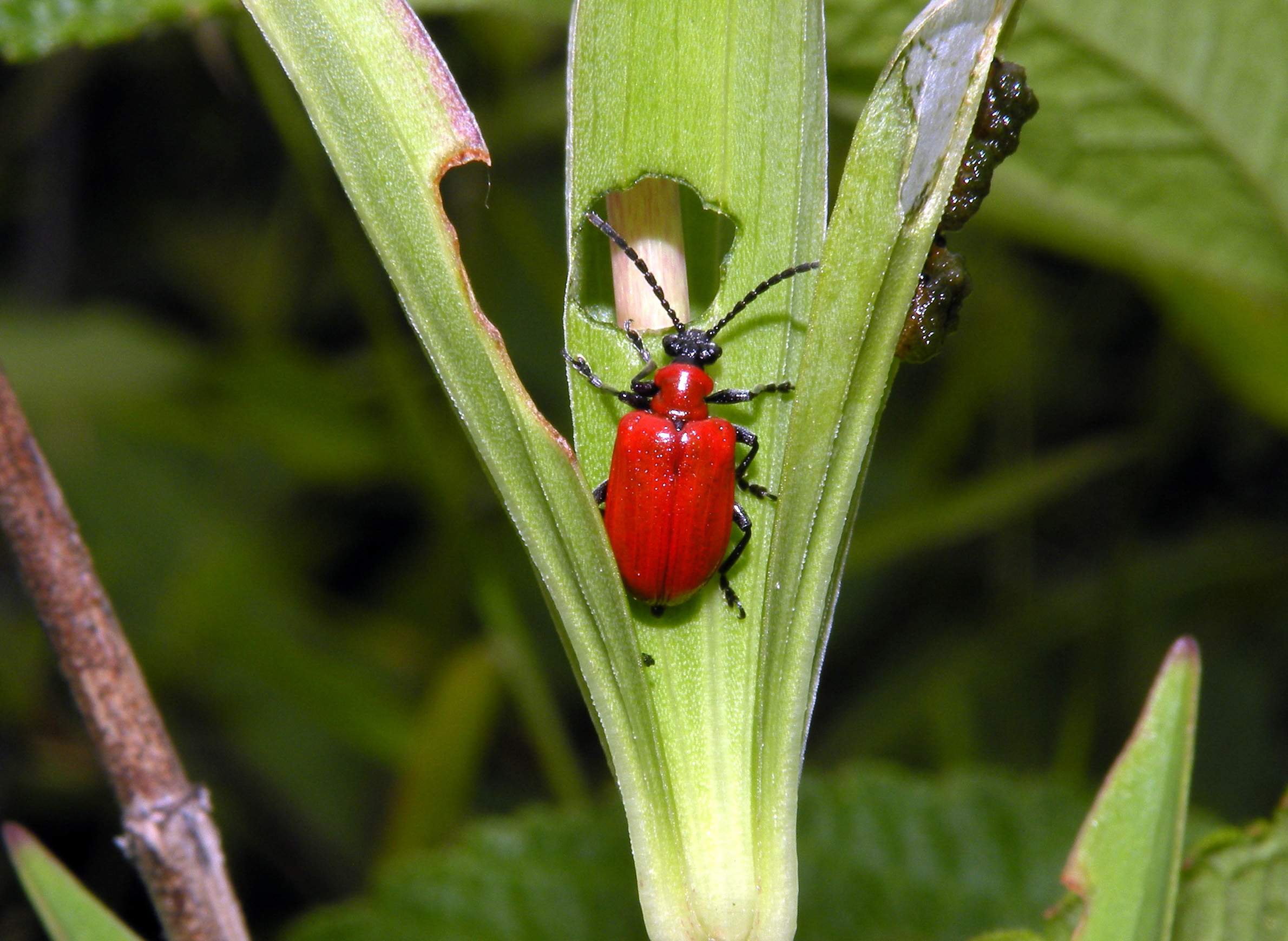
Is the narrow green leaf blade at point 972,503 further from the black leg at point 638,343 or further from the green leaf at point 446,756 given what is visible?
the black leg at point 638,343

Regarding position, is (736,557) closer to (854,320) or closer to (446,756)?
(854,320)

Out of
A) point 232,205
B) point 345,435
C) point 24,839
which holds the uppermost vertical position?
point 232,205

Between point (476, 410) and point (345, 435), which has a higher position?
point (345, 435)

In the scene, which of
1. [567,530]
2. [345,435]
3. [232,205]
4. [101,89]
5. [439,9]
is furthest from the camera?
[232,205]

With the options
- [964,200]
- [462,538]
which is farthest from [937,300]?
[462,538]

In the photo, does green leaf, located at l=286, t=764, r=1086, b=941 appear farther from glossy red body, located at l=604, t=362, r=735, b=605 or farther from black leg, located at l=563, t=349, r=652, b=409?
black leg, located at l=563, t=349, r=652, b=409

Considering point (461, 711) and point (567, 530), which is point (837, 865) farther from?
point (567, 530)

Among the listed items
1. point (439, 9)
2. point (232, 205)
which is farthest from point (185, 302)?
point (439, 9)
